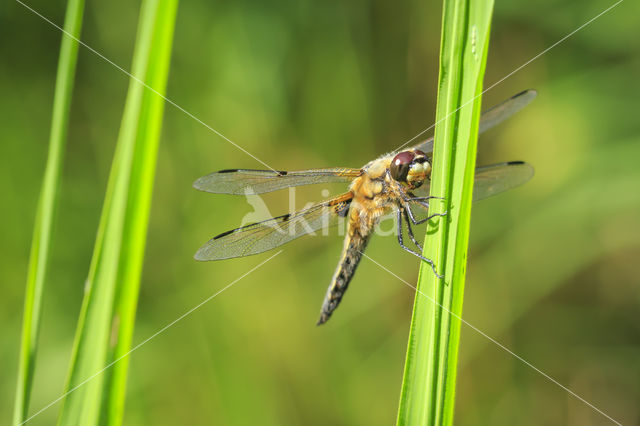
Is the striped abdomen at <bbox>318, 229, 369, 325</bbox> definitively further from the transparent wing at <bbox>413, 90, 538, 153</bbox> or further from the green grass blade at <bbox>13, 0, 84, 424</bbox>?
the green grass blade at <bbox>13, 0, 84, 424</bbox>

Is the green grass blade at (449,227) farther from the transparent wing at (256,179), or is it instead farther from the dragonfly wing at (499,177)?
the dragonfly wing at (499,177)

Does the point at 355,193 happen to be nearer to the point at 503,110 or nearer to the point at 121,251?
the point at 503,110

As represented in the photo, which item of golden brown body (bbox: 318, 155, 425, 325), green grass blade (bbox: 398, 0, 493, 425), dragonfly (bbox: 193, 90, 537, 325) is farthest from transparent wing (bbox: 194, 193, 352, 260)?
green grass blade (bbox: 398, 0, 493, 425)

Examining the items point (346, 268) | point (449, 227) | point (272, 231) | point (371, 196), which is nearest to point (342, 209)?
Result: point (371, 196)

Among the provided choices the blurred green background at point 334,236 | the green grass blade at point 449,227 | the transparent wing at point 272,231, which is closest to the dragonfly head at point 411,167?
the transparent wing at point 272,231

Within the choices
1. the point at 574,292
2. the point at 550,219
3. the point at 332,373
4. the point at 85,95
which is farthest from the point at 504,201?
the point at 85,95

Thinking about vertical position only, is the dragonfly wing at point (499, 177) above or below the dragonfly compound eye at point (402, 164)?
below
